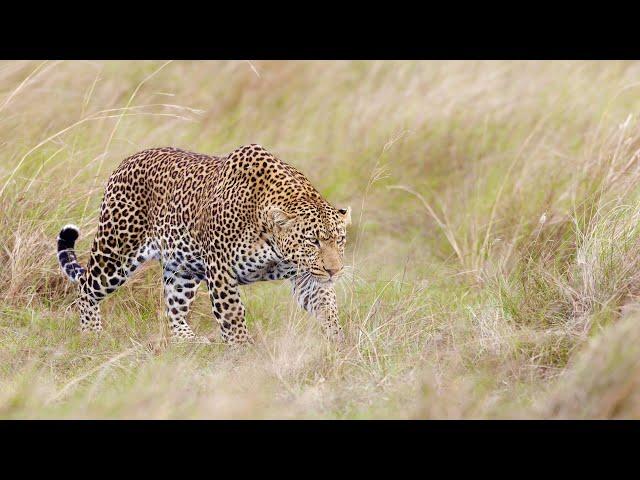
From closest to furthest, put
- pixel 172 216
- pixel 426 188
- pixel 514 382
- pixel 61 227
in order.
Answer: pixel 514 382 < pixel 172 216 < pixel 61 227 < pixel 426 188

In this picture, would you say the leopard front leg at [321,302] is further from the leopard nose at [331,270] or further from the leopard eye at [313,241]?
the leopard eye at [313,241]

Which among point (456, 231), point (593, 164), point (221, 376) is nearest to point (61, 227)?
point (221, 376)

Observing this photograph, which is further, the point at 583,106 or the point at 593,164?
the point at 583,106

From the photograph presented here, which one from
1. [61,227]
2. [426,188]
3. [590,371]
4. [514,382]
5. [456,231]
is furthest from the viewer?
[426,188]

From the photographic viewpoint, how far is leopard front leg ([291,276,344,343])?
9.21 metres

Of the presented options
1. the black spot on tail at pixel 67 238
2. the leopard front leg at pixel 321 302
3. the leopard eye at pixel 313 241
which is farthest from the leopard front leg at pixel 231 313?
the black spot on tail at pixel 67 238

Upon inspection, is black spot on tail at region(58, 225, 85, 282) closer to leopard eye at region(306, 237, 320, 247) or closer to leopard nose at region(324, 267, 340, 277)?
leopard eye at region(306, 237, 320, 247)

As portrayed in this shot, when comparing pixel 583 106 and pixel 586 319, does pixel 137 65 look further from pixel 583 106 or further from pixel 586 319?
pixel 586 319

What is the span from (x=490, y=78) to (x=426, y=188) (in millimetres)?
2049

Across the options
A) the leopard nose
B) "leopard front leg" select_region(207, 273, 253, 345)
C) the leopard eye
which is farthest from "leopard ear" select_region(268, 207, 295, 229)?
"leopard front leg" select_region(207, 273, 253, 345)

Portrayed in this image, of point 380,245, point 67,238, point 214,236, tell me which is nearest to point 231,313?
point 214,236

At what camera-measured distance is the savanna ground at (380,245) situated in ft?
25.4

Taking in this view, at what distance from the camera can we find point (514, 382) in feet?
26.2

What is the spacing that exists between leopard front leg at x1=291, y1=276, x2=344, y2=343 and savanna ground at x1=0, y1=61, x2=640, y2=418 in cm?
10
